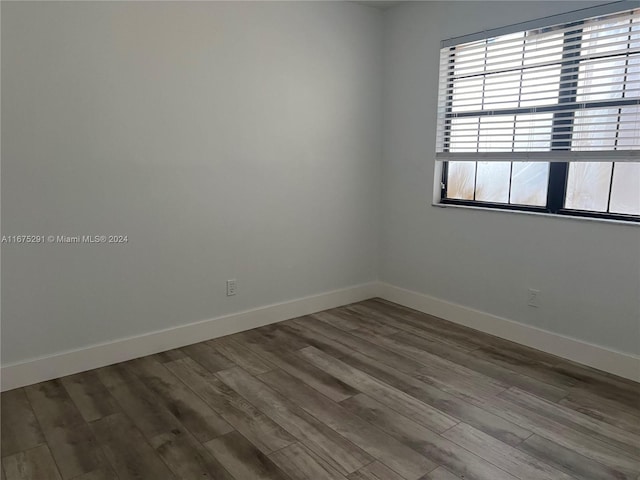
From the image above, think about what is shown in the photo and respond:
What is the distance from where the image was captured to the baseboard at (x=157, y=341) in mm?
2707

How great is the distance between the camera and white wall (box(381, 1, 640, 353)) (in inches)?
114

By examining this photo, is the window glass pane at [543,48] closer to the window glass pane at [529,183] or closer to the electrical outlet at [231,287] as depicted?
the window glass pane at [529,183]

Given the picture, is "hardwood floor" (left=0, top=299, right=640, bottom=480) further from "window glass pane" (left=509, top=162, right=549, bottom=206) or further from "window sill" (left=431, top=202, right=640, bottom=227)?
"window glass pane" (left=509, top=162, right=549, bottom=206)

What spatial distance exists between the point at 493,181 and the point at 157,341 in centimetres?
274

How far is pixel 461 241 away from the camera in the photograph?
370 centimetres

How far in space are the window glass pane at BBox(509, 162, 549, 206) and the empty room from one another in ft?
0.05

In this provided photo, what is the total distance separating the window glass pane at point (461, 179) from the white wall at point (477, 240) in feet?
0.50

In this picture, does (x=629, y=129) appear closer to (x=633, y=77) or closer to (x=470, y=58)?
(x=633, y=77)

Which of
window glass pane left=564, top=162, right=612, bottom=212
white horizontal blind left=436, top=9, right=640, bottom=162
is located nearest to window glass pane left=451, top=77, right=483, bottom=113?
white horizontal blind left=436, top=9, right=640, bottom=162

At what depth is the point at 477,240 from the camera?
359cm

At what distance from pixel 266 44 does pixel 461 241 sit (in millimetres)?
2139

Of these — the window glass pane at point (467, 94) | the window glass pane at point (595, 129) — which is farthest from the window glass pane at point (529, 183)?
the window glass pane at point (467, 94)

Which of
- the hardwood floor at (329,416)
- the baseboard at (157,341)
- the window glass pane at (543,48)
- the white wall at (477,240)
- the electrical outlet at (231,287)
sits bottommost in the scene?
the hardwood floor at (329,416)

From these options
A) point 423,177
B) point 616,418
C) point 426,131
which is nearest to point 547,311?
point 616,418
